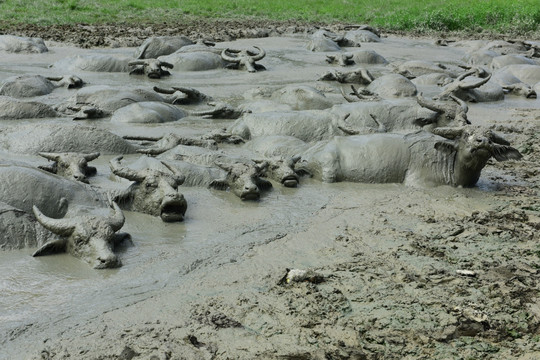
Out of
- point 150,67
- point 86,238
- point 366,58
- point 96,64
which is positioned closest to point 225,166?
point 86,238

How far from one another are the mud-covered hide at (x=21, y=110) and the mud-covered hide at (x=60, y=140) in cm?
129

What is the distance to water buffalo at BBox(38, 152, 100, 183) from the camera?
23.0 feet

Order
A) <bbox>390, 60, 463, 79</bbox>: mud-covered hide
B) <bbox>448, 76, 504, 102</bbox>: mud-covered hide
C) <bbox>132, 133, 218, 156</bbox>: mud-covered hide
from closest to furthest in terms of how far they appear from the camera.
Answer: <bbox>132, 133, 218, 156</bbox>: mud-covered hide, <bbox>448, 76, 504, 102</bbox>: mud-covered hide, <bbox>390, 60, 463, 79</bbox>: mud-covered hide

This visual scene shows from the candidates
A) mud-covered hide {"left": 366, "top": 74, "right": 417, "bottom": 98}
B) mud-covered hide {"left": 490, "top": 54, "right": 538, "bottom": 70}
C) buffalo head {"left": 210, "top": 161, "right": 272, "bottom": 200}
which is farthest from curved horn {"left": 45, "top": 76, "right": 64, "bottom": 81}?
mud-covered hide {"left": 490, "top": 54, "right": 538, "bottom": 70}

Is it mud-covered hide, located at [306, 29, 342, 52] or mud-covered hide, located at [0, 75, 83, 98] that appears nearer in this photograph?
mud-covered hide, located at [0, 75, 83, 98]

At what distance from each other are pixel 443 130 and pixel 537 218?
1535 mm

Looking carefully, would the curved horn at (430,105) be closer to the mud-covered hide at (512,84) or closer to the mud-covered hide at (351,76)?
the mud-covered hide at (351,76)

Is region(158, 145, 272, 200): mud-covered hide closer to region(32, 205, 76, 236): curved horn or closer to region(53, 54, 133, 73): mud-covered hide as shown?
region(32, 205, 76, 236): curved horn

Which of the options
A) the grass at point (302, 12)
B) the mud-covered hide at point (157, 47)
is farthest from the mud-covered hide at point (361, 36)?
the mud-covered hide at point (157, 47)

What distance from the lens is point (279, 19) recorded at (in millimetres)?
26203

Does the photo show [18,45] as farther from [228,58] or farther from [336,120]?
[336,120]

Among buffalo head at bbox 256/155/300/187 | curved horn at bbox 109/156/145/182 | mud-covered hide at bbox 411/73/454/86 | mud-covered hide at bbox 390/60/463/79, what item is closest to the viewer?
curved horn at bbox 109/156/145/182

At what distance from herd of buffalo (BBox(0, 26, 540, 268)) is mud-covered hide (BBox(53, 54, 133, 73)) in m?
0.28

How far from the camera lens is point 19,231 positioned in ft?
18.2
